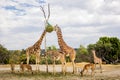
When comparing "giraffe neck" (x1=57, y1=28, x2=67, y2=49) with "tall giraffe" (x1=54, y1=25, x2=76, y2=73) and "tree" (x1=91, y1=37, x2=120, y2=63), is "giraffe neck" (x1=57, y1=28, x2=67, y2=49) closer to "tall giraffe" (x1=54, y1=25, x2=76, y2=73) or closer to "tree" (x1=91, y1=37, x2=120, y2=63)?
"tall giraffe" (x1=54, y1=25, x2=76, y2=73)

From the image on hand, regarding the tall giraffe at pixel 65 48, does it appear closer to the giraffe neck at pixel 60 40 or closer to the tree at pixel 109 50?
the giraffe neck at pixel 60 40

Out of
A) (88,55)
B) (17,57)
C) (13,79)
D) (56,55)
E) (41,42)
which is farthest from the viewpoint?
(88,55)

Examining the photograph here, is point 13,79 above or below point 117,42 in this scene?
below

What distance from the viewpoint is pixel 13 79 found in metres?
15.0

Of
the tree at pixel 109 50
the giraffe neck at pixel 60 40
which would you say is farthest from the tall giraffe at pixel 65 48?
the tree at pixel 109 50

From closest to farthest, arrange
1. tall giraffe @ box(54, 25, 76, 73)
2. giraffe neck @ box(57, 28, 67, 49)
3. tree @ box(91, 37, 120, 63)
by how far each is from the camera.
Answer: tall giraffe @ box(54, 25, 76, 73) → giraffe neck @ box(57, 28, 67, 49) → tree @ box(91, 37, 120, 63)

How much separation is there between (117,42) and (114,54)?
161 centimetres

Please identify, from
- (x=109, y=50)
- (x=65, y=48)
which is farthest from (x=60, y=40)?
(x=109, y=50)

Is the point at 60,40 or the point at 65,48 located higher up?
the point at 60,40

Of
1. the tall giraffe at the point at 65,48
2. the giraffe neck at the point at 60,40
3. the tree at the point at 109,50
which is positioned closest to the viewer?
the tall giraffe at the point at 65,48

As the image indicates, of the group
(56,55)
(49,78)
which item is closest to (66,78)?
(49,78)

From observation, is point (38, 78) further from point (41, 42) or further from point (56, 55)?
point (41, 42)

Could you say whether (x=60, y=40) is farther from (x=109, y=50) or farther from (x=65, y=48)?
(x=109, y=50)

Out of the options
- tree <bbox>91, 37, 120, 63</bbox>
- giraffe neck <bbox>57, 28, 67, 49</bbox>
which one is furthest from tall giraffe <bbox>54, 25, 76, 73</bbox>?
tree <bbox>91, 37, 120, 63</bbox>
